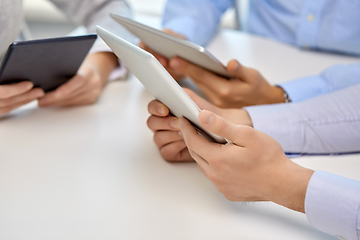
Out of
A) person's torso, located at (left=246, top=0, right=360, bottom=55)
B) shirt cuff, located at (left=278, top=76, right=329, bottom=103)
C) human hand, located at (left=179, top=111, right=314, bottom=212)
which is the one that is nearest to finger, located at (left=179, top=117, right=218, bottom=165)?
human hand, located at (left=179, top=111, right=314, bottom=212)

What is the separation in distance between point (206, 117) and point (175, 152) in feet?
0.56

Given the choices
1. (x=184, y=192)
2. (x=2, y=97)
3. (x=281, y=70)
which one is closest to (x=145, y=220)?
(x=184, y=192)

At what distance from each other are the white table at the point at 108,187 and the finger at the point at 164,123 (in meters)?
0.06

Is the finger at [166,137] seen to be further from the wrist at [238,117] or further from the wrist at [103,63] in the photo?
the wrist at [103,63]

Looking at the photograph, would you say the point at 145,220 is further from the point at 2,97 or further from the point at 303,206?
the point at 2,97

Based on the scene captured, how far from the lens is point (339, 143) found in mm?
598

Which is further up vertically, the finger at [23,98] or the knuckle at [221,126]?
the finger at [23,98]

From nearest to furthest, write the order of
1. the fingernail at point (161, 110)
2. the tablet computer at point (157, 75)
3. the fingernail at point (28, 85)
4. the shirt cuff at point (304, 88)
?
the tablet computer at point (157, 75) < the fingernail at point (161, 110) < the fingernail at point (28, 85) < the shirt cuff at point (304, 88)

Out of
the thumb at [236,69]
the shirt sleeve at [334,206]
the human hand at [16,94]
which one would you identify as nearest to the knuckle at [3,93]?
the human hand at [16,94]

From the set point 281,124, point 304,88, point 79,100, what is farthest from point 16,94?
point 304,88

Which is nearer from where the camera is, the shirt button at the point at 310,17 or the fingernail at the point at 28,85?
the fingernail at the point at 28,85

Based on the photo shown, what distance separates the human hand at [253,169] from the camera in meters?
0.45

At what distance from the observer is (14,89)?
63 cm

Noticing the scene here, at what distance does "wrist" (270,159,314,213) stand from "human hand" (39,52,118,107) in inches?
18.3
